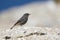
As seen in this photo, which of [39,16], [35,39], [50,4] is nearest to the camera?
[35,39]

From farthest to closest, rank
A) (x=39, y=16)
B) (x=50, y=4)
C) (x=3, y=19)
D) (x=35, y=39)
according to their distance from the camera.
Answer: (x=50, y=4) < (x=39, y=16) < (x=3, y=19) < (x=35, y=39)

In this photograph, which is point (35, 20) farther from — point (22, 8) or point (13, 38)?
point (13, 38)

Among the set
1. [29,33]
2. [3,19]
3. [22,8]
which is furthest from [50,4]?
[29,33]

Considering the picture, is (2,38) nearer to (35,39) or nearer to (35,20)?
(35,39)

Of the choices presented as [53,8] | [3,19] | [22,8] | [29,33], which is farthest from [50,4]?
[29,33]

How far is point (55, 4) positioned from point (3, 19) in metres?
4.09

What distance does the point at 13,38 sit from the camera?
8.07m

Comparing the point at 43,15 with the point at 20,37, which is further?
the point at 43,15

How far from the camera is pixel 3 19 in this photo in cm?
1447

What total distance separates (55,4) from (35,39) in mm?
9515

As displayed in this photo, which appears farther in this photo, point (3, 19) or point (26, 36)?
point (3, 19)

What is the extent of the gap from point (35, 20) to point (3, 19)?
5.57 feet

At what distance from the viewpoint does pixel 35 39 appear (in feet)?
26.0

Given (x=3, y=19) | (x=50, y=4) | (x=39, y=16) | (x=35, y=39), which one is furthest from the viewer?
(x=50, y=4)
